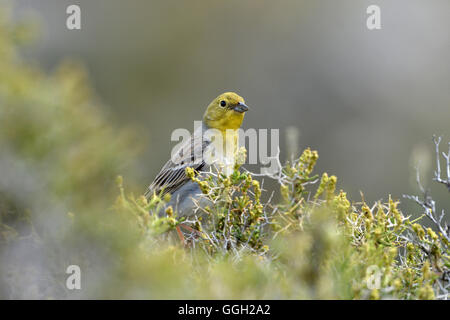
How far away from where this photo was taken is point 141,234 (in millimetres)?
2080

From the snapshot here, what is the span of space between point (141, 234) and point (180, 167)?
284 centimetres

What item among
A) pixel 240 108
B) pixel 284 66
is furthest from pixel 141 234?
pixel 284 66

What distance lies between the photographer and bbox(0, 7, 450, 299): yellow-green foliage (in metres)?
1.87

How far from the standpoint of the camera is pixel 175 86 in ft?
35.4

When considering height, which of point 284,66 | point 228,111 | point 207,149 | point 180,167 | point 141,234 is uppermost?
point 284,66

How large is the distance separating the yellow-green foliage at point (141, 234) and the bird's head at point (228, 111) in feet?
6.88

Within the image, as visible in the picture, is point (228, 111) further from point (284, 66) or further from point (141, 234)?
point (284, 66)

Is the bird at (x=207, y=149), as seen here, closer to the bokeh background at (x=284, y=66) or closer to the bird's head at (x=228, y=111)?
the bird's head at (x=228, y=111)

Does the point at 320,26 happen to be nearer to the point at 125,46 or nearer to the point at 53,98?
the point at 125,46

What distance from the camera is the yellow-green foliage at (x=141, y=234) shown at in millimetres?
1865

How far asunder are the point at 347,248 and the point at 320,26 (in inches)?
415

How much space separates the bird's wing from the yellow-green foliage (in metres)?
1.84

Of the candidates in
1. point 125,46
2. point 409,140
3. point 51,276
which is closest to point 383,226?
point 51,276

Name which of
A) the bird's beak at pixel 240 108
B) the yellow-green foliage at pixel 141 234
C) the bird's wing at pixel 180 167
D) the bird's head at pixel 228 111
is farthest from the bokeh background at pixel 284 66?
the yellow-green foliage at pixel 141 234
